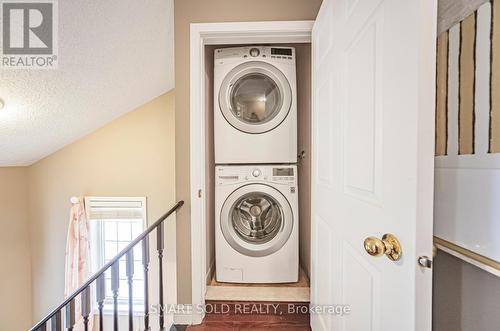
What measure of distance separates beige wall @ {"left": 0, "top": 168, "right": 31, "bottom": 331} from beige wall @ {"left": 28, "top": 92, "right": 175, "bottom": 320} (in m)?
0.09

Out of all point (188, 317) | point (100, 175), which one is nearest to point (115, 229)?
point (100, 175)

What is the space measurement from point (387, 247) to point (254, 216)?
4.54ft

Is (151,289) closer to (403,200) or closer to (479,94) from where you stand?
(403,200)

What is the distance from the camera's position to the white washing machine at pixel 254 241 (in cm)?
179

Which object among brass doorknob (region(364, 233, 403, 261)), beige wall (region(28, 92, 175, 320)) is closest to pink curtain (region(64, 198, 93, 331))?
beige wall (region(28, 92, 175, 320))

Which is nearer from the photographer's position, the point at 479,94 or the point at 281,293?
the point at 479,94

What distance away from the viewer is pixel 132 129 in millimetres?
2904

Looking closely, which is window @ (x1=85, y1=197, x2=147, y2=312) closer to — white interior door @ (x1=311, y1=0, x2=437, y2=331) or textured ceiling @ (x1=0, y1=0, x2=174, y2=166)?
textured ceiling @ (x1=0, y1=0, x2=174, y2=166)

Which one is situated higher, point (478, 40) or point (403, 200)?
point (478, 40)

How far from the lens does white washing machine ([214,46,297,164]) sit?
178cm

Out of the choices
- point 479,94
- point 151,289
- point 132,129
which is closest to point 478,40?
point 479,94

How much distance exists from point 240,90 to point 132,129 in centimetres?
178

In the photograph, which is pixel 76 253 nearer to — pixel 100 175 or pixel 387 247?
pixel 100 175

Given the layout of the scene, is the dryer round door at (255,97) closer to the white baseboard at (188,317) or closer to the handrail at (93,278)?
the handrail at (93,278)
